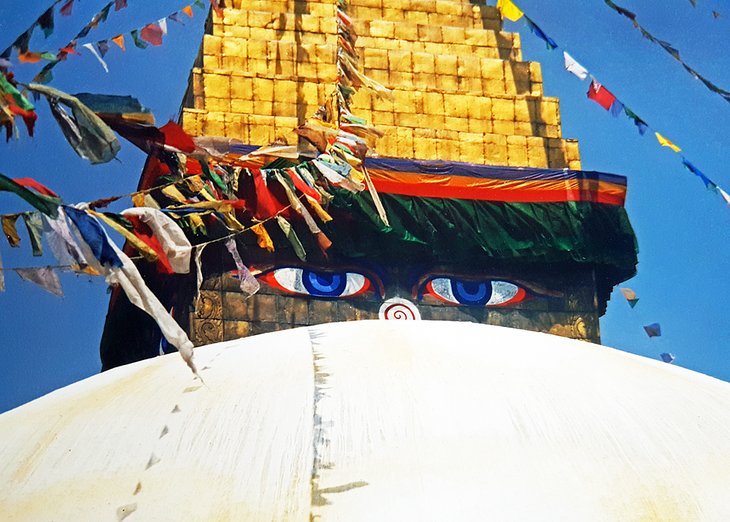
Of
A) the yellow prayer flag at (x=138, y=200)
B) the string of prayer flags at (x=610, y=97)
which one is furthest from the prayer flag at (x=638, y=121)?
the yellow prayer flag at (x=138, y=200)

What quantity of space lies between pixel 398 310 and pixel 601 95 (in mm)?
2396

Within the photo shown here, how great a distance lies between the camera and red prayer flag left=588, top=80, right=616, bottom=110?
8.38 meters

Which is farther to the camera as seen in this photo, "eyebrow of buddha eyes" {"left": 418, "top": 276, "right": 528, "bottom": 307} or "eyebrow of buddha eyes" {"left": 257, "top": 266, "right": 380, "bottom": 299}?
"eyebrow of buddha eyes" {"left": 418, "top": 276, "right": 528, "bottom": 307}

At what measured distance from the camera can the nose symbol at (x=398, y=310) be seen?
772 centimetres

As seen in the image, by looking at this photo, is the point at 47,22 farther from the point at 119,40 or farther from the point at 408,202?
the point at 408,202

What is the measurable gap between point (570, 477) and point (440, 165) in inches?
180

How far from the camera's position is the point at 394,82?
858cm

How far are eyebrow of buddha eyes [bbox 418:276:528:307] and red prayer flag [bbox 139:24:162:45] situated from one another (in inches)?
102

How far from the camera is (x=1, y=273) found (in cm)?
285

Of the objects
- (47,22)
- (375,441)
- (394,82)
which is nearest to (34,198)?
(375,441)

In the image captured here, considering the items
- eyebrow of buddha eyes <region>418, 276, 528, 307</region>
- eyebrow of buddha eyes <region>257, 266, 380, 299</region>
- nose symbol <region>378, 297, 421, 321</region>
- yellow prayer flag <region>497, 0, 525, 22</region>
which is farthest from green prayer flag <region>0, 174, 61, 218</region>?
yellow prayer flag <region>497, 0, 525, 22</region>

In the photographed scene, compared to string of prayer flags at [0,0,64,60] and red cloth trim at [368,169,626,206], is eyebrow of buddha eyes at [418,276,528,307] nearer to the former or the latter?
red cloth trim at [368,169,626,206]

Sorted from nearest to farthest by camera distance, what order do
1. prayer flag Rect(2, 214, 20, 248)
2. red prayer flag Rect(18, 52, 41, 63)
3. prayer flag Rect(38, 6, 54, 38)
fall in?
1. red prayer flag Rect(18, 52, 41, 63)
2. prayer flag Rect(2, 214, 20, 248)
3. prayer flag Rect(38, 6, 54, 38)

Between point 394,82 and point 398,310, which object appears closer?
point 398,310
